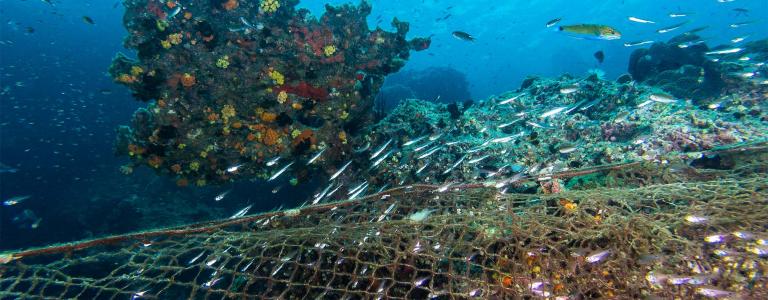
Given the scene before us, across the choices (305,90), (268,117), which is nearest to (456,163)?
(305,90)

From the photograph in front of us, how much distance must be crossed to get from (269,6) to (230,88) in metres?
2.21

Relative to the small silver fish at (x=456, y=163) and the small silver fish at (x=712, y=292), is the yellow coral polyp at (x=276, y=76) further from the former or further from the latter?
the small silver fish at (x=712, y=292)

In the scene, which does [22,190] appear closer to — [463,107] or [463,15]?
[463,107]

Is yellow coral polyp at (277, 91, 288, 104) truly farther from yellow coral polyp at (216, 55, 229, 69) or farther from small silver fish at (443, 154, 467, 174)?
small silver fish at (443, 154, 467, 174)

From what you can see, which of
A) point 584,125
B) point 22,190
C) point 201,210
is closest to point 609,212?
point 584,125

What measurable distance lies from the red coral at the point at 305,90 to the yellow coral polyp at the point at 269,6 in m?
2.00

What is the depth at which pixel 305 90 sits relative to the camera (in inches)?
290

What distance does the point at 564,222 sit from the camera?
311cm

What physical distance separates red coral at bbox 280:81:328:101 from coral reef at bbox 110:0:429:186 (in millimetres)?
21

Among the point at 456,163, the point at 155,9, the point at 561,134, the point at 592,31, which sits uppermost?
the point at 155,9

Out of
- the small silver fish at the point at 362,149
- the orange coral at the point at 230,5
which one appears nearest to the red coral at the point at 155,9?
the orange coral at the point at 230,5

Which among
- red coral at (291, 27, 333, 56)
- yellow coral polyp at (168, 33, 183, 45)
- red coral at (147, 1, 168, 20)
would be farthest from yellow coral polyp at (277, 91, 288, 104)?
red coral at (147, 1, 168, 20)

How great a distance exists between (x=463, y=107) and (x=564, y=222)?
7.27 metres

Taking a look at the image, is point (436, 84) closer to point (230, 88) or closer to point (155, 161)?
point (230, 88)
